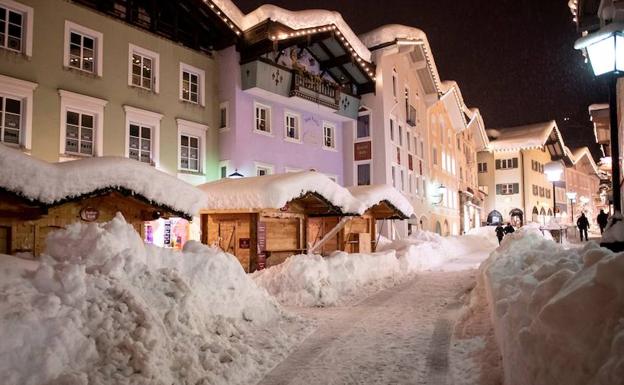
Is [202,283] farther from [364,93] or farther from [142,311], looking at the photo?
[364,93]

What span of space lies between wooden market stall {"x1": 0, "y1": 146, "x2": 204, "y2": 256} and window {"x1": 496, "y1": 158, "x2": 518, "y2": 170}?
167 feet

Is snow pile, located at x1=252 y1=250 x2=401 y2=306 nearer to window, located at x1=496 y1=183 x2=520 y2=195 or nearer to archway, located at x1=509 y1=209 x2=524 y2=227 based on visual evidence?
archway, located at x1=509 y1=209 x2=524 y2=227

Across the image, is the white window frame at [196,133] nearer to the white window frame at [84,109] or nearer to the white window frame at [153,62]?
the white window frame at [153,62]

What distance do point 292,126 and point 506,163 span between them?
41.1m

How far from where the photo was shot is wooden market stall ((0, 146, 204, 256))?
32.2 feet

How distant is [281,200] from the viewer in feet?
49.6

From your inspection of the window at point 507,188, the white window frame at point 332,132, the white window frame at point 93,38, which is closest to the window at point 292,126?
the white window frame at point 332,132

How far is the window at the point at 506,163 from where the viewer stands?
185ft

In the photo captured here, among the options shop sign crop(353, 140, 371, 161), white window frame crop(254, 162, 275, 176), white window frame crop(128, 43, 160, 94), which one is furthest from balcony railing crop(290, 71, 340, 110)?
white window frame crop(128, 43, 160, 94)

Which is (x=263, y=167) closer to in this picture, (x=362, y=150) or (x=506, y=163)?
(x=362, y=150)

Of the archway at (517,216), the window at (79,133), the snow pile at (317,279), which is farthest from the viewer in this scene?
the archway at (517,216)

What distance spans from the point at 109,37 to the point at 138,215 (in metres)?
7.90

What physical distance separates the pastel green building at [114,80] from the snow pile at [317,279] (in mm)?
8411

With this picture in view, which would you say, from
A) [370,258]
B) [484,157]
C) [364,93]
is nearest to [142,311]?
[370,258]
